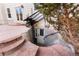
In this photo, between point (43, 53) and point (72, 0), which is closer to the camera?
point (72, 0)

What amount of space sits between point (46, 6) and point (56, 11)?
0.09 meters

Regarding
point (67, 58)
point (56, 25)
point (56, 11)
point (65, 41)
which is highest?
point (56, 11)

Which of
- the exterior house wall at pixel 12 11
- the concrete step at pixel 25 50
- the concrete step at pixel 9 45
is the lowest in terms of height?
the concrete step at pixel 25 50

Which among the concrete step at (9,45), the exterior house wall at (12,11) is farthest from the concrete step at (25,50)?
the exterior house wall at (12,11)

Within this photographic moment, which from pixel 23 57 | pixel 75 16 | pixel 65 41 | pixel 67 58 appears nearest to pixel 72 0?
pixel 75 16

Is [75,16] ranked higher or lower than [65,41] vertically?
higher

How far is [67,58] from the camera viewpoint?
1.50 meters

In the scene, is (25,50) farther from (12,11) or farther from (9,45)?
(12,11)

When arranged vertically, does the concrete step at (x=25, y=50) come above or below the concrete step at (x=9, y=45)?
below

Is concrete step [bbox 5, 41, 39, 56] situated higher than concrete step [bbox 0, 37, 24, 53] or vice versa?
concrete step [bbox 0, 37, 24, 53]

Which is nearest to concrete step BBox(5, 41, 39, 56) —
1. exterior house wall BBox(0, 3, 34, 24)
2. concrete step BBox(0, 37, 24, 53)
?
concrete step BBox(0, 37, 24, 53)

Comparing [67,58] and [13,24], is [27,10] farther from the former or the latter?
[67,58]

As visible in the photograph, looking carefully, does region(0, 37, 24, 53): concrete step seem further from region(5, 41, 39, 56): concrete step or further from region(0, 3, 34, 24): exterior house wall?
region(0, 3, 34, 24): exterior house wall

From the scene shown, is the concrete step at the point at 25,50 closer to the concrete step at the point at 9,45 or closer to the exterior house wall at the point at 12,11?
the concrete step at the point at 9,45
